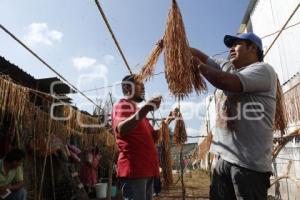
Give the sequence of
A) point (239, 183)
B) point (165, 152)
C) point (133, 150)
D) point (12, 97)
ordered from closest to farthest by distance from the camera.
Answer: point (239, 183) → point (133, 150) → point (12, 97) → point (165, 152)

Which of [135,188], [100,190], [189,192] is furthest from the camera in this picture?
[189,192]

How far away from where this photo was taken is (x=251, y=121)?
2135 mm

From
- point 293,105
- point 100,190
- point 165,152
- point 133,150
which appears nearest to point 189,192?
point 100,190

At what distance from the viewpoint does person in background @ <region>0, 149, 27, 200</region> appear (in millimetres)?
5535

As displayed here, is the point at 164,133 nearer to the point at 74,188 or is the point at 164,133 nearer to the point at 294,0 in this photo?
the point at 74,188

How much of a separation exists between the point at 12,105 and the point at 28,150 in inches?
107

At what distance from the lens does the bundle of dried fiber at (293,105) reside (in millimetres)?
5953

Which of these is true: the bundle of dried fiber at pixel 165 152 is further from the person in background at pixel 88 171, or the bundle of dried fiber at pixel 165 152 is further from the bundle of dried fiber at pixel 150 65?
the person in background at pixel 88 171

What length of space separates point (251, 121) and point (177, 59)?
77cm

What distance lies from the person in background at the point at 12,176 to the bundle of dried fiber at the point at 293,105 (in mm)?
4939

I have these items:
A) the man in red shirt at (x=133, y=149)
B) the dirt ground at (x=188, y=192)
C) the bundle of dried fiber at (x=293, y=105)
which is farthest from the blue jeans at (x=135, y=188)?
the dirt ground at (x=188, y=192)

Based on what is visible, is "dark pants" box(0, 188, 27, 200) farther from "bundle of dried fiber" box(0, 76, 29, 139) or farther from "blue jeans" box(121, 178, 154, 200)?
"blue jeans" box(121, 178, 154, 200)

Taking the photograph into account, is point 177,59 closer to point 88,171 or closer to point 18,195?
point 18,195

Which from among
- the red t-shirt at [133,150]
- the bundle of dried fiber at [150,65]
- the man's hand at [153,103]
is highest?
the bundle of dried fiber at [150,65]
